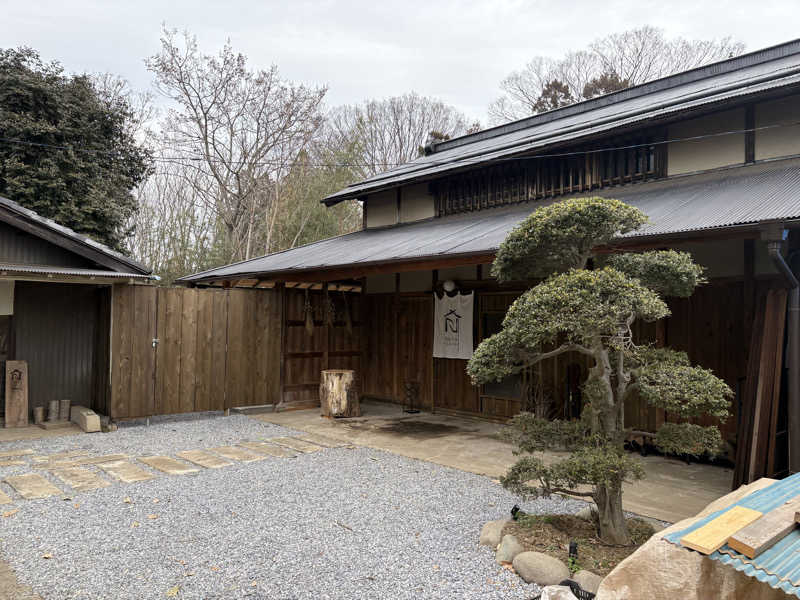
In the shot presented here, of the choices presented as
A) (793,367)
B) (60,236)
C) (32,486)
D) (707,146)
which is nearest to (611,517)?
(793,367)

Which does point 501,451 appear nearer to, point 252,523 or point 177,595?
point 252,523

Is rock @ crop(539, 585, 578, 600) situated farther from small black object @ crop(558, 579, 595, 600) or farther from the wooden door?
the wooden door

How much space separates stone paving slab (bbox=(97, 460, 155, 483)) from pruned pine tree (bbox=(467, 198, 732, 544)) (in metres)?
3.42

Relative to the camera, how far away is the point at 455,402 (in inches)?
312

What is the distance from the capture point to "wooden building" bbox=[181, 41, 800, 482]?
4.18 metres

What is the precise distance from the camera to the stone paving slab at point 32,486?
4.19 meters

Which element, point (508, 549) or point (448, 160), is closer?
point (508, 549)

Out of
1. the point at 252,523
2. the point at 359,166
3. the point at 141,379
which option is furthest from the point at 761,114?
the point at 359,166

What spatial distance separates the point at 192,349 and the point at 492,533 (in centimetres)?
562

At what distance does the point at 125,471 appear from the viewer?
16.1ft

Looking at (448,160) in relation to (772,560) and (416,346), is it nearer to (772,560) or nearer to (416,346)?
(416,346)

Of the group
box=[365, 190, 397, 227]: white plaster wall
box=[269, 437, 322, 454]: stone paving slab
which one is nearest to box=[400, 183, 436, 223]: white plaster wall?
box=[365, 190, 397, 227]: white plaster wall

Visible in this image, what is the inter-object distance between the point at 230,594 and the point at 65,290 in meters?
6.53

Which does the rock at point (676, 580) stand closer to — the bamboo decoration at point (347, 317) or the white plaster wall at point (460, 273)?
the white plaster wall at point (460, 273)
